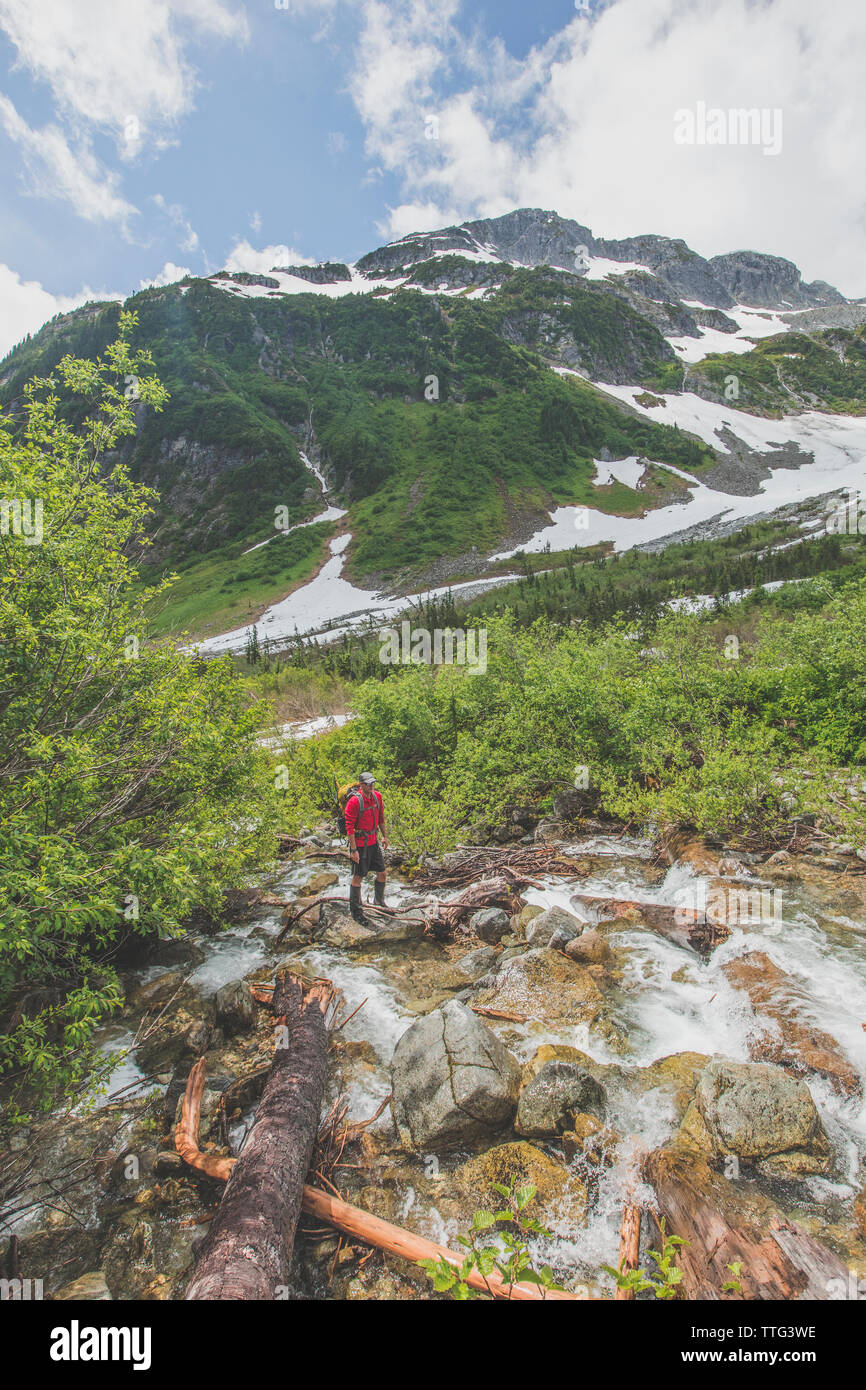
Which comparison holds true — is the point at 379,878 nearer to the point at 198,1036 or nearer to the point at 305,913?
the point at 305,913

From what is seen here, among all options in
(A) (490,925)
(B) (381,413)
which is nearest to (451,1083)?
(A) (490,925)

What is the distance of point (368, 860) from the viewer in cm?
1031

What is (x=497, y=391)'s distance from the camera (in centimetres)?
16162

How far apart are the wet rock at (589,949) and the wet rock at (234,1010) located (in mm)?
4462

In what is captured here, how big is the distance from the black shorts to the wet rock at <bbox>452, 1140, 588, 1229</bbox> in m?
5.26

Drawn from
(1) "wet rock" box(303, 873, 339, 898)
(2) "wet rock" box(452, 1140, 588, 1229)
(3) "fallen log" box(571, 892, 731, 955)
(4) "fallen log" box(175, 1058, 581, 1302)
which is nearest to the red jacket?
(1) "wet rock" box(303, 873, 339, 898)

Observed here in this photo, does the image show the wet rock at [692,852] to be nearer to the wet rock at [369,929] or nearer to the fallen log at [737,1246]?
the wet rock at [369,929]

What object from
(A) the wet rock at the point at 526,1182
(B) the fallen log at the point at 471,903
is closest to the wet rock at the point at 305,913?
(B) the fallen log at the point at 471,903

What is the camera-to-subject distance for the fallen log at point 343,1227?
3738 mm

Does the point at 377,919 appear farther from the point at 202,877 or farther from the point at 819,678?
the point at 819,678

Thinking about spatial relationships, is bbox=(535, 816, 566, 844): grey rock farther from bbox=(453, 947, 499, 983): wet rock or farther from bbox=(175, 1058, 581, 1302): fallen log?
bbox=(175, 1058, 581, 1302): fallen log

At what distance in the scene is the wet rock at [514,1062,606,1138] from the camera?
530cm
